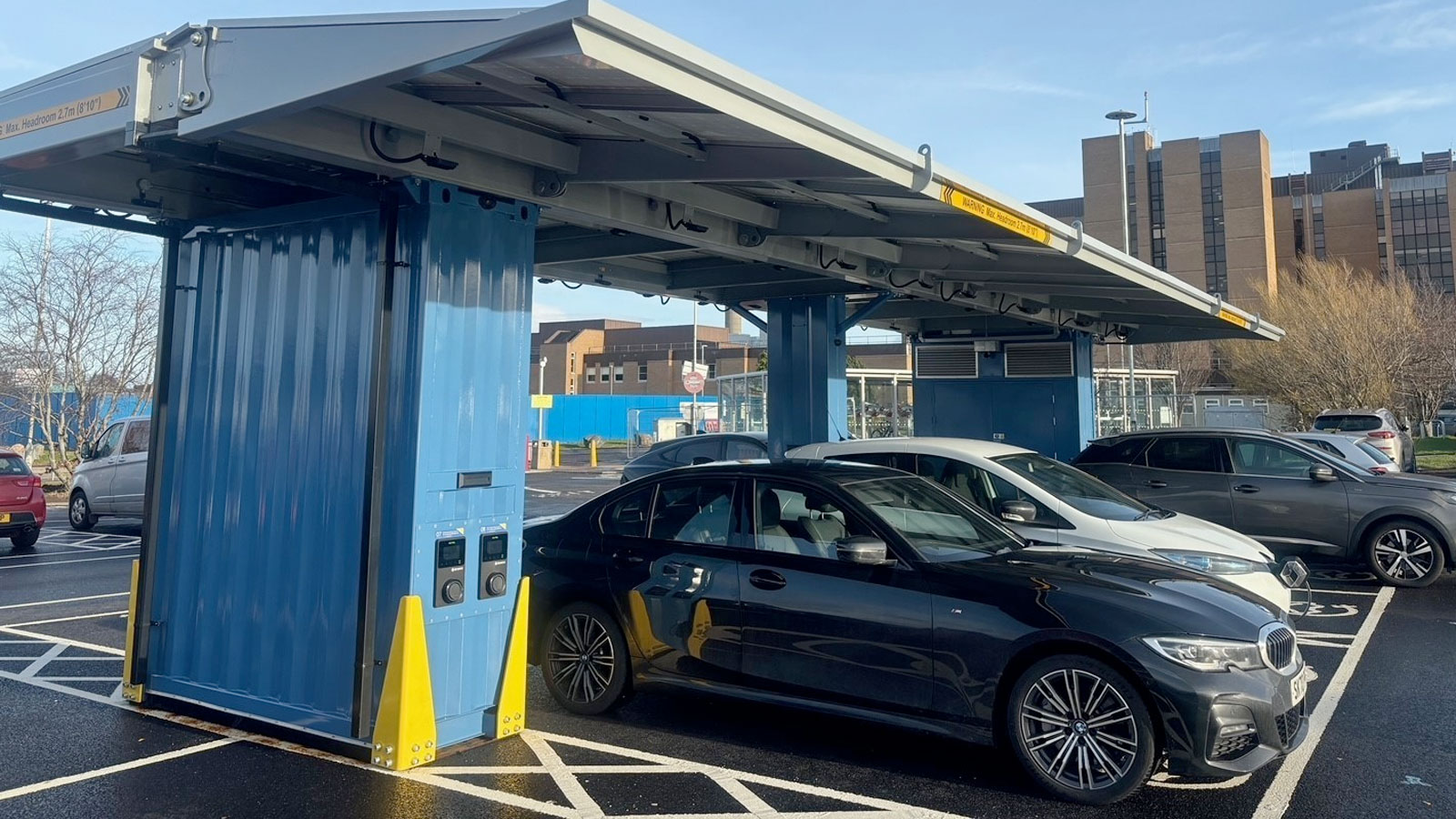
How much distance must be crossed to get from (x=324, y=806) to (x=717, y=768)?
1.78 metres

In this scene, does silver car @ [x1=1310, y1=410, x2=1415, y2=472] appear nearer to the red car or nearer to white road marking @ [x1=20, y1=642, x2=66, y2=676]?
white road marking @ [x1=20, y1=642, x2=66, y2=676]

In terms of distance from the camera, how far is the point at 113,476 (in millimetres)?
15430

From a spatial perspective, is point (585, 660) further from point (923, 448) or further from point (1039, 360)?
point (1039, 360)

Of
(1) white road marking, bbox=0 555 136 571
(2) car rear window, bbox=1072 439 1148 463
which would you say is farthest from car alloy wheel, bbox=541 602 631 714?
(1) white road marking, bbox=0 555 136 571

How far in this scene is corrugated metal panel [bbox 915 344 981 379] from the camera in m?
15.0

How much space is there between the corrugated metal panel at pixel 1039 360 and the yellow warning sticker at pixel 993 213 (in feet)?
24.9

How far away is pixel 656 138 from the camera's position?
4.98 metres

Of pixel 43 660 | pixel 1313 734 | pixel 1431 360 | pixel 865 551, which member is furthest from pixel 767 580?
pixel 1431 360

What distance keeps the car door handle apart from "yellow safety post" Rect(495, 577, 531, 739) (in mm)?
1240

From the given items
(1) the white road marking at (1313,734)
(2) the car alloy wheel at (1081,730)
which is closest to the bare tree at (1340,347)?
(1) the white road marking at (1313,734)

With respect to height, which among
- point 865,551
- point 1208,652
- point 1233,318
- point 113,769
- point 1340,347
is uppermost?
point 1340,347

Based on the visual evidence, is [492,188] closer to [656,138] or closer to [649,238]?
[656,138]

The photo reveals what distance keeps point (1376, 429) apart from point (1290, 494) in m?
13.4

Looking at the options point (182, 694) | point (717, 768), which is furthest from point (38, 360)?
point (717, 768)
